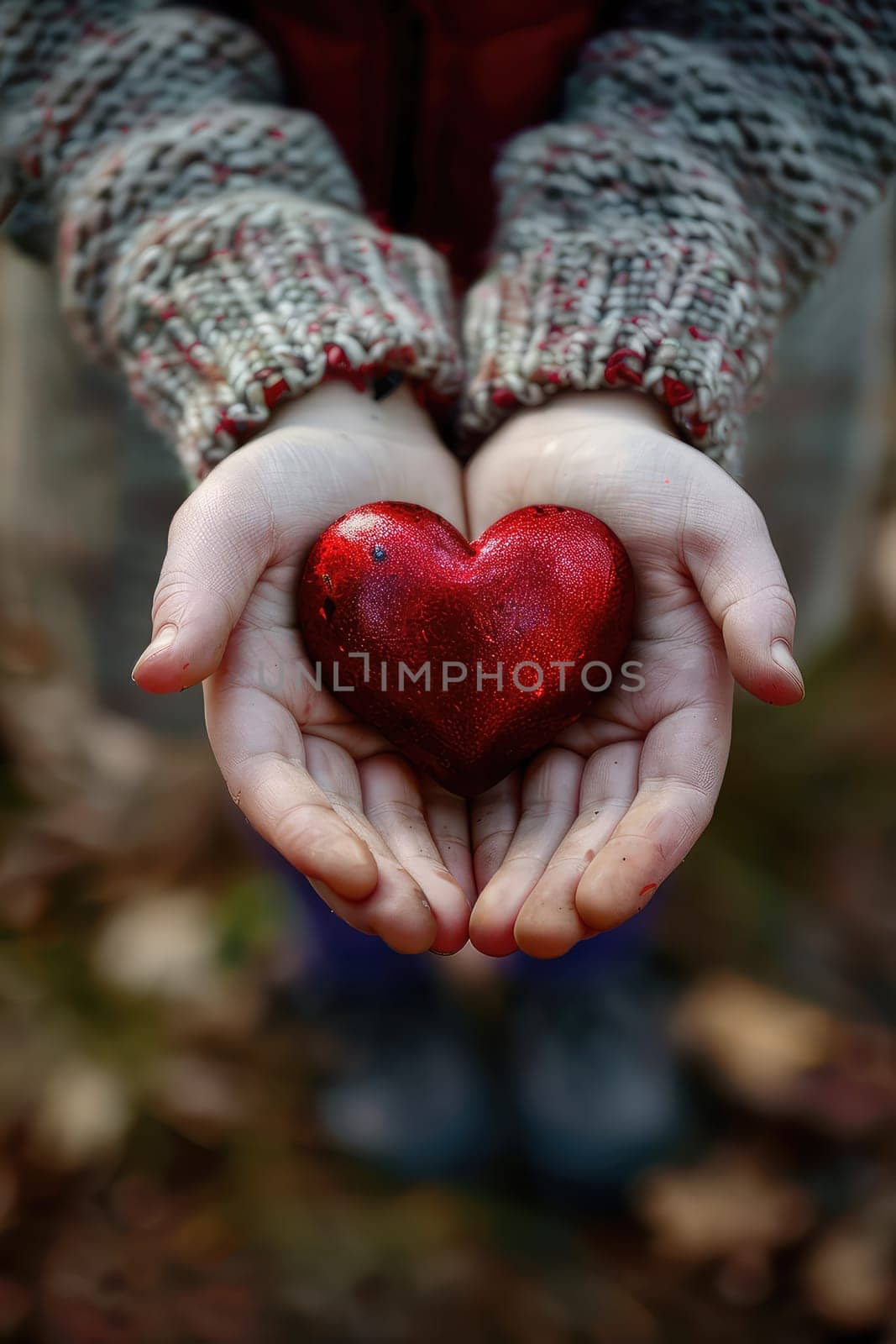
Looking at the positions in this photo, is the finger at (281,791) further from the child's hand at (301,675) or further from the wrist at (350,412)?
the wrist at (350,412)

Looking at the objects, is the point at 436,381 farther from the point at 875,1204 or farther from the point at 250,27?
the point at 875,1204

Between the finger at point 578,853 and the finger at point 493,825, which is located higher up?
the finger at point 578,853

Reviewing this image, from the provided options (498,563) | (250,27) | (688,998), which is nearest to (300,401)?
(498,563)

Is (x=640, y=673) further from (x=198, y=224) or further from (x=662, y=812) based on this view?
(x=198, y=224)

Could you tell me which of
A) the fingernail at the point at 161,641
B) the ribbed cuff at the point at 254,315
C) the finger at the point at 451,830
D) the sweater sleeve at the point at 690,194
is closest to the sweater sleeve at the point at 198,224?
the ribbed cuff at the point at 254,315

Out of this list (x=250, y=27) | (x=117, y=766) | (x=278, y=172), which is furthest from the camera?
(x=117, y=766)

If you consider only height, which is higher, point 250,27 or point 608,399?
point 250,27

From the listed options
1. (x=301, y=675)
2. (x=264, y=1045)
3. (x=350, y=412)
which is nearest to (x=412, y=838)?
(x=301, y=675)
